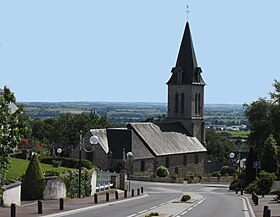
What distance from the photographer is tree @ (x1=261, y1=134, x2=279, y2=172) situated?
66.0m

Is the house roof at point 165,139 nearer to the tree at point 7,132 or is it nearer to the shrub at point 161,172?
the shrub at point 161,172

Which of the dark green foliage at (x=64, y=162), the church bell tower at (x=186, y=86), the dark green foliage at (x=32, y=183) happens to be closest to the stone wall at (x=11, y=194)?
the dark green foliage at (x=32, y=183)

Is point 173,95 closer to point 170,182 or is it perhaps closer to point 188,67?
point 188,67

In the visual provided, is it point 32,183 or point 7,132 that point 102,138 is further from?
point 7,132

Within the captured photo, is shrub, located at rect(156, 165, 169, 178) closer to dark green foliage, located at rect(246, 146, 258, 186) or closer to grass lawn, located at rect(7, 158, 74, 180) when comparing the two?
dark green foliage, located at rect(246, 146, 258, 186)

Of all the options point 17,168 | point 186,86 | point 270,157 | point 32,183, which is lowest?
point 32,183

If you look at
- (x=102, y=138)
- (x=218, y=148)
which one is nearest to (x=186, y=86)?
(x=102, y=138)

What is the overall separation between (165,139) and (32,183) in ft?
193

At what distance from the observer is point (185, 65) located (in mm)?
105312

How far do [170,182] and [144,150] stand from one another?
617 centimetres

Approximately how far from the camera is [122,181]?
60.4 metres

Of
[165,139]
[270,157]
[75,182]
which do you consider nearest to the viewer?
[75,182]

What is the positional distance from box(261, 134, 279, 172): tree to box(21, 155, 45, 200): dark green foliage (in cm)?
3071

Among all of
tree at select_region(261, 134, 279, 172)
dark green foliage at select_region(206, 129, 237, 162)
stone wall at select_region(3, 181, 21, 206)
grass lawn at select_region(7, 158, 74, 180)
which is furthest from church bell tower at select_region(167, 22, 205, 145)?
stone wall at select_region(3, 181, 21, 206)
